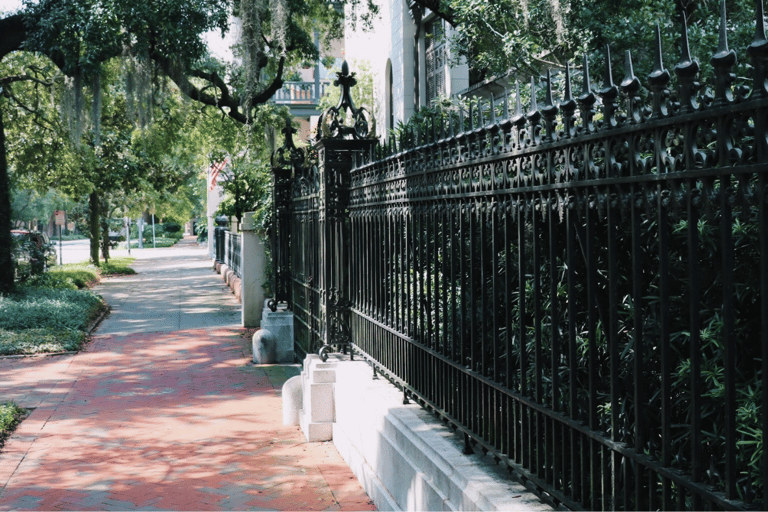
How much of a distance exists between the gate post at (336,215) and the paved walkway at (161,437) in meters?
1.13

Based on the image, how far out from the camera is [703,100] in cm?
255

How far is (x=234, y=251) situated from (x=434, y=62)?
8461 millimetres

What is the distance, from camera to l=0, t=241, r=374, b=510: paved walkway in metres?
6.17

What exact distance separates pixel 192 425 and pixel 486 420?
15.1ft

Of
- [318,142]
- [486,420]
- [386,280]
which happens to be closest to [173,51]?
[318,142]

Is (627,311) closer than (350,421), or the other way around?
(627,311)

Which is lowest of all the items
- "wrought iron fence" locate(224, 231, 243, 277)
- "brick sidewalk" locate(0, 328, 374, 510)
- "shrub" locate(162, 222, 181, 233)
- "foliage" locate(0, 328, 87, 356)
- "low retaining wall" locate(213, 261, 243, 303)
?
"brick sidewalk" locate(0, 328, 374, 510)

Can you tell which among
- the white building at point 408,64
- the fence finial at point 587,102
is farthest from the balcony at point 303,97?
the fence finial at point 587,102

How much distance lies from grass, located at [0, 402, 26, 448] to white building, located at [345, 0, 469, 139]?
9.85m

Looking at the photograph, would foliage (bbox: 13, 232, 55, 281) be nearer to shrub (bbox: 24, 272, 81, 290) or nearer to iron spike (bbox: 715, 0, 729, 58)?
shrub (bbox: 24, 272, 81, 290)

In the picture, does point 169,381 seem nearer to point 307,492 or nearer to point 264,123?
point 307,492

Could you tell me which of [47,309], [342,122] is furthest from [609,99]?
[47,309]

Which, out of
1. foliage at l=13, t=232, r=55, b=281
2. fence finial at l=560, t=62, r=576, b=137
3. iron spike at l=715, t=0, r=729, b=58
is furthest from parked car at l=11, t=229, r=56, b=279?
iron spike at l=715, t=0, r=729, b=58

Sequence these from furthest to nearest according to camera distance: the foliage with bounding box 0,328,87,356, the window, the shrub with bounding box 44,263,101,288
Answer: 1. the shrub with bounding box 44,263,101,288
2. the window
3. the foliage with bounding box 0,328,87,356
